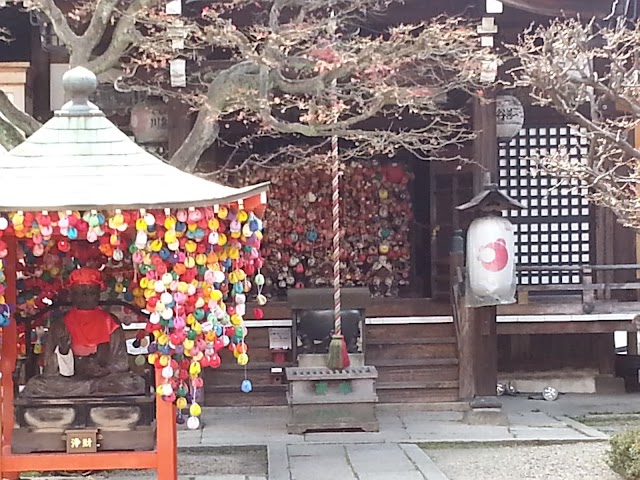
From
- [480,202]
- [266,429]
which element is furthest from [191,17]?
[266,429]

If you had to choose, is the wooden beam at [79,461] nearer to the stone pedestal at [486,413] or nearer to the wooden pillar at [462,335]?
the stone pedestal at [486,413]

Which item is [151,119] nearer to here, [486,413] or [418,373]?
[418,373]

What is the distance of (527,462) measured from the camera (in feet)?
32.2

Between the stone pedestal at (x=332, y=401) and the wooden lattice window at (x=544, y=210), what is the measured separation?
455 centimetres

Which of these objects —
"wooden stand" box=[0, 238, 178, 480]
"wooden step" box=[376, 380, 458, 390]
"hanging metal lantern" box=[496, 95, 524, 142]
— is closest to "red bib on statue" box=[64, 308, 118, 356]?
"wooden stand" box=[0, 238, 178, 480]

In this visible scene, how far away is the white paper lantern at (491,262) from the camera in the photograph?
1113cm

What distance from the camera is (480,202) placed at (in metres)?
11.3

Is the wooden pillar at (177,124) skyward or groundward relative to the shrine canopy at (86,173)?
skyward

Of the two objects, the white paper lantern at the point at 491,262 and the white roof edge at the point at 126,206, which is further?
the white paper lantern at the point at 491,262

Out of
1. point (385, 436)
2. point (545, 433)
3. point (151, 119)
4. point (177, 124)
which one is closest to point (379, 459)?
point (385, 436)

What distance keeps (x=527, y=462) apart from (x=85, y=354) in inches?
180

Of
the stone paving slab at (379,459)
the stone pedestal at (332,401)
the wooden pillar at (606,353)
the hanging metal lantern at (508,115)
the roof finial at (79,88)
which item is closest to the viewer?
the roof finial at (79,88)

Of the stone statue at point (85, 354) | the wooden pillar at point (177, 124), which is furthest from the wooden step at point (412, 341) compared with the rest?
the stone statue at point (85, 354)

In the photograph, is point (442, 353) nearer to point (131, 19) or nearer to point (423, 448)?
point (423, 448)
